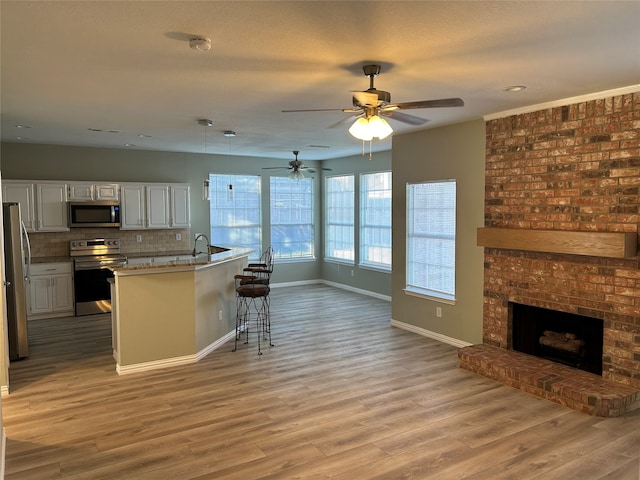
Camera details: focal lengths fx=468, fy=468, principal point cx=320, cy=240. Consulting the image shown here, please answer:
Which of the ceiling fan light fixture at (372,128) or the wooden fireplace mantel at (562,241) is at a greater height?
the ceiling fan light fixture at (372,128)

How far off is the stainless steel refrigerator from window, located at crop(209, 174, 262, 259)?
4.03m

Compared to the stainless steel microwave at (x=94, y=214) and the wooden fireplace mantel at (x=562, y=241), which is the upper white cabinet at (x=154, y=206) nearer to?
the stainless steel microwave at (x=94, y=214)

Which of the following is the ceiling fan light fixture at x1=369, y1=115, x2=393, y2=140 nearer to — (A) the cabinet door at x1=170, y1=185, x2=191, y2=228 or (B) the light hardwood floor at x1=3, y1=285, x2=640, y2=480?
(B) the light hardwood floor at x1=3, y1=285, x2=640, y2=480

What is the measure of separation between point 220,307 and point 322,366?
1.58m

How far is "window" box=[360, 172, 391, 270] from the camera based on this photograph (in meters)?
8.53

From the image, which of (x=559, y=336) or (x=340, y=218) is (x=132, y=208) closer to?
(x=340, y=218)

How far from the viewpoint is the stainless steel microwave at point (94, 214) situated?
7352mm

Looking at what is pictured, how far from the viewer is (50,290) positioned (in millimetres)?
7105

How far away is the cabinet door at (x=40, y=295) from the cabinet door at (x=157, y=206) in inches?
69.5

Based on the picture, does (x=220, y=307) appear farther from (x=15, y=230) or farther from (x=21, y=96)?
(x=21, y=96)

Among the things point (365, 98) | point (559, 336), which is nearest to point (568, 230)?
point (559, 336)

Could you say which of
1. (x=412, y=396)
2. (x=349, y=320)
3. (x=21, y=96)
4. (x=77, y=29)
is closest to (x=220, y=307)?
(x=349, y=320)

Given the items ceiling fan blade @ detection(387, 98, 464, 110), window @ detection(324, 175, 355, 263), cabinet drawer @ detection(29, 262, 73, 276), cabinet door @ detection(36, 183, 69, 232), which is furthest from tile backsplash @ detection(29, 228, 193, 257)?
ceiling fan blade @ detection(387, 98, 464, 110)

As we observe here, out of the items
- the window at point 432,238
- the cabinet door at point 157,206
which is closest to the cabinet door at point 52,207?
the cabinet door at point 157,206
